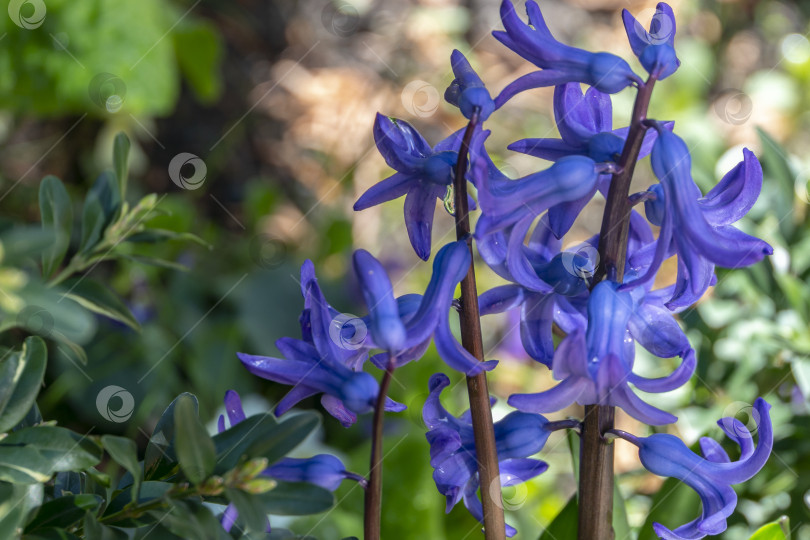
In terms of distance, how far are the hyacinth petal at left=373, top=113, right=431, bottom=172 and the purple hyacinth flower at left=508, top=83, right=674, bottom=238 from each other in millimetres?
75

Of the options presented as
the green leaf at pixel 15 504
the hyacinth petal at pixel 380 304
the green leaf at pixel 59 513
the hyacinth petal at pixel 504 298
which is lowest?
the green leaf at pixel 59 513

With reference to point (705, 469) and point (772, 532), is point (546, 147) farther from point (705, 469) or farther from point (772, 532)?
point (772, 532)

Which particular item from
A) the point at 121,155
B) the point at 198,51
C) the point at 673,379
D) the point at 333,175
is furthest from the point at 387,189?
the point at 333,175

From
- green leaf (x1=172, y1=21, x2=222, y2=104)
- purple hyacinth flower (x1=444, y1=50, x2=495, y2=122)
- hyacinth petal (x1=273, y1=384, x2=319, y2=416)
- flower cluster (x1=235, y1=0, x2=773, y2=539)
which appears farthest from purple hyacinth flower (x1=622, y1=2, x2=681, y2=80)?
green leaf (x1=172, y1=21, x2=222, y2=104)

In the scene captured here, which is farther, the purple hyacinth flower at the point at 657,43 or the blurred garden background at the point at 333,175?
the blurred garden background at the point at 333,175

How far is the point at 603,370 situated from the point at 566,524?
0.32 m

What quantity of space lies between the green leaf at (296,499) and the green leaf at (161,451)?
0.35 ft

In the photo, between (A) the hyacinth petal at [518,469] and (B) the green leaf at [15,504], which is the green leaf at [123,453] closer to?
(B) the green leaf at [15,504]

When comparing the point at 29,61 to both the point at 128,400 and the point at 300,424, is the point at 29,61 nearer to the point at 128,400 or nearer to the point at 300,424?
the point at 128,400

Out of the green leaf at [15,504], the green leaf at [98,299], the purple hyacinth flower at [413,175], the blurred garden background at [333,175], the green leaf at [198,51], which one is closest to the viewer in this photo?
the green leaf at [15,504]

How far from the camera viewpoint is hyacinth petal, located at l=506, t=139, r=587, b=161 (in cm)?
60

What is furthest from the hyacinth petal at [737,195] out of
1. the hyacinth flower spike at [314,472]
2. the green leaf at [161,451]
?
the green leaf at [161,451]

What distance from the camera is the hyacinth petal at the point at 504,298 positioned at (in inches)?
23.1

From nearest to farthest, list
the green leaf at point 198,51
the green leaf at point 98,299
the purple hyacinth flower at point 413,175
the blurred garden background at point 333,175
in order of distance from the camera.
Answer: the purple hyacinth flower at point 413,175 < the green leaf at point 98,299 < the blurred garden background at point 333,175 < the green leaf at point 198,51
